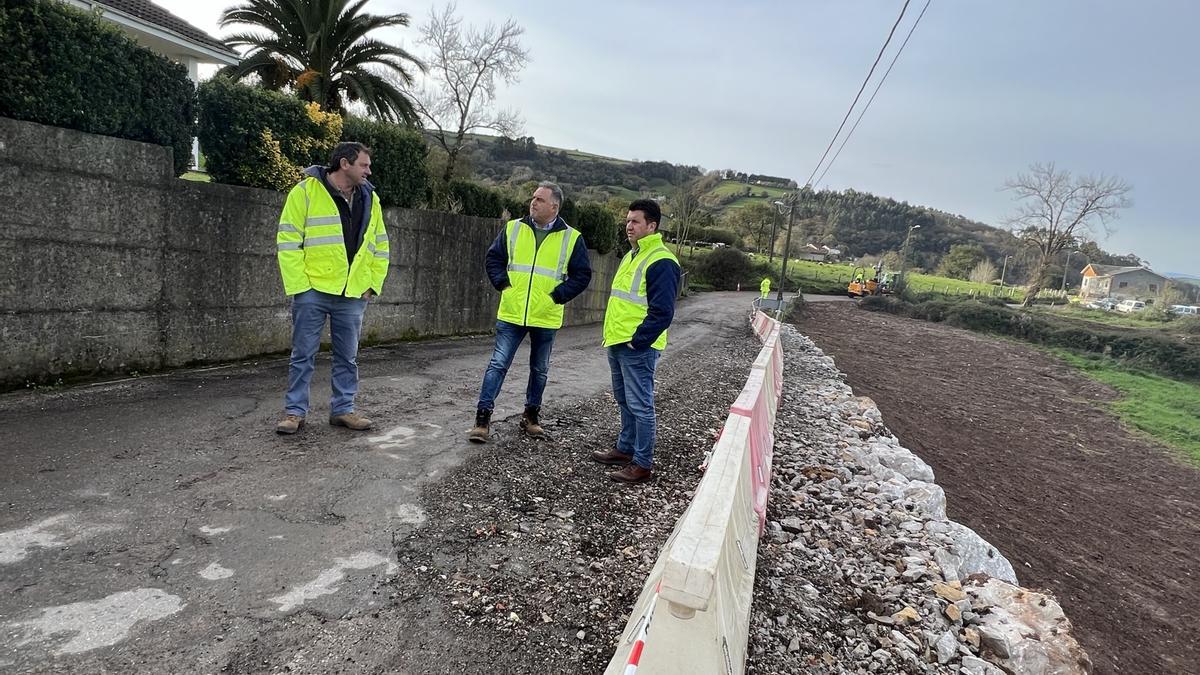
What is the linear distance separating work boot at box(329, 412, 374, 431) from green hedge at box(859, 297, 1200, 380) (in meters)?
30.6

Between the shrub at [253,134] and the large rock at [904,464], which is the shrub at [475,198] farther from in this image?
the large rock at [904,464]

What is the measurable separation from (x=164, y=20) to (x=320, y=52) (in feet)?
12.4

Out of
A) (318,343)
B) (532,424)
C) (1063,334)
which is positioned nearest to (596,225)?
(532,424)

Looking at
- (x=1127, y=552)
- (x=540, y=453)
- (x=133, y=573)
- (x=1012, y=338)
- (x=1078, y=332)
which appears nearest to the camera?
(x=133, y=573)

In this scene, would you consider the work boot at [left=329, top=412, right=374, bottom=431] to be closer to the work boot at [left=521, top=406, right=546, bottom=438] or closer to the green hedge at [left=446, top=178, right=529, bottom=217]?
the work boot at [left=521, top=406, right=546, bottom=438]

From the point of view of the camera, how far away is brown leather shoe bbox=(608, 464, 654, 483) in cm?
465

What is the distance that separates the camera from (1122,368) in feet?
81.5

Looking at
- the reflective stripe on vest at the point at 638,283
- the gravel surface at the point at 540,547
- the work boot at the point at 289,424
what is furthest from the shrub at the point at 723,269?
the work boot at the point at 289,424

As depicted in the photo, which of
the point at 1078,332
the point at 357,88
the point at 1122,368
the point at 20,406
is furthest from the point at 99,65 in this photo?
the point at 1078,332

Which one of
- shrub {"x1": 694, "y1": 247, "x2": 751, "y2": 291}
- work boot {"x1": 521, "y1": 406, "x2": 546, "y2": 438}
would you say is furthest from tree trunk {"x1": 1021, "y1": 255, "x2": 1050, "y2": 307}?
work boot {"x1": 521, "y1": 406, "x2": 546, "y2": 438}

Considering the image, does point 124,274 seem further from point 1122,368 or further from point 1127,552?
point 1122,368

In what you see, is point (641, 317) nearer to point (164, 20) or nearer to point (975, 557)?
point (975, 557)

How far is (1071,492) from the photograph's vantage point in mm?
9586

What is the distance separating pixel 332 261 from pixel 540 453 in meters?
2.12
